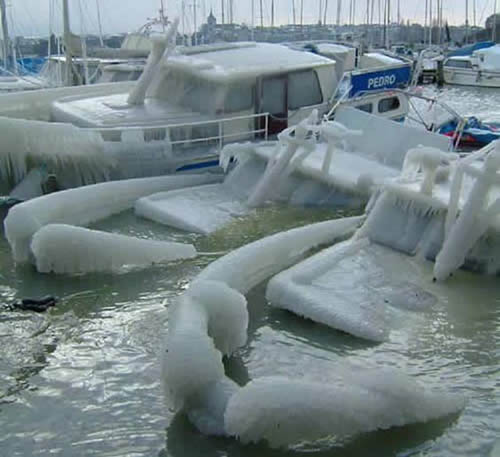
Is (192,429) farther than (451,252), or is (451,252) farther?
(451,252)

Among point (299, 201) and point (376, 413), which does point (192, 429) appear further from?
point (299, 201)

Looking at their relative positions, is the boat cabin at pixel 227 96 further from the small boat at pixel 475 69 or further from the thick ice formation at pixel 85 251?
the small boat at pixel 475 69

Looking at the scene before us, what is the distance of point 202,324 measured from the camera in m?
7.11

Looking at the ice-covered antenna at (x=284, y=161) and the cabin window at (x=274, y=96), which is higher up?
the cabin window at (x=274, y=96)

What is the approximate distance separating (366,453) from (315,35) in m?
44.4

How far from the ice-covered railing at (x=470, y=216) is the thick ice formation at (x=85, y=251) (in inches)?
172

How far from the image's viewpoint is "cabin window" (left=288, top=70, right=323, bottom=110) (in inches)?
663

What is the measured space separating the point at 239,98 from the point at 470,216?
7.61 m

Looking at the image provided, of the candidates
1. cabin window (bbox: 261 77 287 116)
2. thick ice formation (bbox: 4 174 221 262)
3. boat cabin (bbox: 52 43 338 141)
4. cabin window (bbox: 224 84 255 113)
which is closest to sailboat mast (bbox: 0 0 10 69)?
boat cabin (bbox: 52 43 338 141)

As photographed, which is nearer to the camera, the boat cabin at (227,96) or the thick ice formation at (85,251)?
the thick ice formation at (85,251)

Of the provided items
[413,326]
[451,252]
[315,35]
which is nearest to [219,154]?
[451,252]

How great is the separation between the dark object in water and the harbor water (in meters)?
0.11

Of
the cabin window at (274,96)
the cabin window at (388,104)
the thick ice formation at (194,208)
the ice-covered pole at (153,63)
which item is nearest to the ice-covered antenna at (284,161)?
the thick ice formation at (194,208)

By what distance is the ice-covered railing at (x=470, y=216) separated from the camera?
991 centimetres
